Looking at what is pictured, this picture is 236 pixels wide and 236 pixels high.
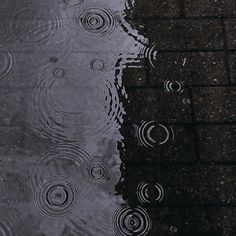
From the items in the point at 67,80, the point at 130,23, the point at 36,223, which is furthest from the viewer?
the point at 130,23

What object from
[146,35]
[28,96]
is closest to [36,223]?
[28,96]

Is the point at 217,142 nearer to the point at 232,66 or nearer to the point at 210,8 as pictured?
the point at 232,66

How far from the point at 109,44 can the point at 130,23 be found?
188 mm

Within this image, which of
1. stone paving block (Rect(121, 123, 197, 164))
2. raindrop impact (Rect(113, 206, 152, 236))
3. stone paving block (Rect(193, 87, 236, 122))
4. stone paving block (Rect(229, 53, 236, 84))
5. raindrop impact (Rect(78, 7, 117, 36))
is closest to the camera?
raindrop impact (Rect(113, 206, 152, 236))

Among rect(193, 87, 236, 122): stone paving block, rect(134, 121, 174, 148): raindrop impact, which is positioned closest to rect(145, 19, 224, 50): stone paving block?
rect(193, 87, 236, 122): stone paving block

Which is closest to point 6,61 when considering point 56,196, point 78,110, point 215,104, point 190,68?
point 78,110

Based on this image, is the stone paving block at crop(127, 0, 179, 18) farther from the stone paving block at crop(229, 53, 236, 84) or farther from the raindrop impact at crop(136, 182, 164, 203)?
the raindrop impact at crop(136, 182, 164, 203)

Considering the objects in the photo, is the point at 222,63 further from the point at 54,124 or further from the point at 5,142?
the point at 5,142

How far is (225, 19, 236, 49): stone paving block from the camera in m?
2.46

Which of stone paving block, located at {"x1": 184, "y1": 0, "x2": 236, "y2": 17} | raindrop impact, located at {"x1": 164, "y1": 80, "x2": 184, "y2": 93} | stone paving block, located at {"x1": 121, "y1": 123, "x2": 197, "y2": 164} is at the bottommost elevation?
stone paving block, located at {"x1": 121, "y1": 123, "x2": 197, "y2": 164}

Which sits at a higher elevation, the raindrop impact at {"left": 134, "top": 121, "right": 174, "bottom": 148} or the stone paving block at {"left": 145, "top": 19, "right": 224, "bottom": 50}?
the stone paving block at {"left": 145, "top": 19, "right": 224, "bottom": 50}

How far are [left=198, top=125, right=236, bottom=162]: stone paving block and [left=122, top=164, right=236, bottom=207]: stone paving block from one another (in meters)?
0.06

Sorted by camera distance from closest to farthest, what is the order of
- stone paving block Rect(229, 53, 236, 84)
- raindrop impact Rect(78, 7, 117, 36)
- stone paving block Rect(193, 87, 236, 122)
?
stone paving block Rect(193, 87, 236, 122)
stone paving block Rect(229, 53, 236, 84)
raindrop impact Rect(78, 7, 117, 36)

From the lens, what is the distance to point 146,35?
2.47 metres
